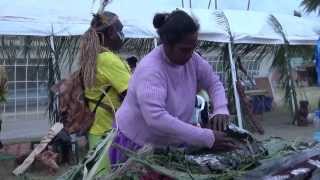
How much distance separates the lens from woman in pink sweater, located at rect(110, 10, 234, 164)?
106 inches

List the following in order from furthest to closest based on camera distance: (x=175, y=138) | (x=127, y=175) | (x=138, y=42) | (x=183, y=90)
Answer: (x=138, y=42), (x=183, y=90), (x=175, y=138), (x=127, y=175)

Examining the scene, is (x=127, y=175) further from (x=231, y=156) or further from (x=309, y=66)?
(x=309, y=66)

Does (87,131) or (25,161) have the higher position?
(87,131)

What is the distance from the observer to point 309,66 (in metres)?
19.4

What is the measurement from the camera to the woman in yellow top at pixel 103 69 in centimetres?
418

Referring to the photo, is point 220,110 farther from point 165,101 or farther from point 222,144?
point 222,144

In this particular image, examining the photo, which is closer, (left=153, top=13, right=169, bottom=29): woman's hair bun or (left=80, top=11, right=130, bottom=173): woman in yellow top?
(left=153, top=13, right=169, bottom=29): woman's hair bun

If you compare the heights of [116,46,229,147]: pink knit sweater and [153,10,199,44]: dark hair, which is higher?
[153,10,199,44]: dark hair

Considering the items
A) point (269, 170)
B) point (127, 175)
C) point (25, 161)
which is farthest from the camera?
point (25, 161)

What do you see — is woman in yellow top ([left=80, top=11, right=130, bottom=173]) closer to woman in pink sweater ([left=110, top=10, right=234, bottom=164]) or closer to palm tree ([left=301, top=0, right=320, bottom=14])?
woman in pink sweater ([left=110, top=10, right=234, bottom=164])

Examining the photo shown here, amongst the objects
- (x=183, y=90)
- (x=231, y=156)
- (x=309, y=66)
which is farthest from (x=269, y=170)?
(x=309, y=66)

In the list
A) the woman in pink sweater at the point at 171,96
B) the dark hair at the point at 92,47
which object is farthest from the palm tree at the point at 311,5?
the woman in pink sweater at the point at 171,96

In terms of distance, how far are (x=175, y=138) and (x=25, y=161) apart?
20.2ft

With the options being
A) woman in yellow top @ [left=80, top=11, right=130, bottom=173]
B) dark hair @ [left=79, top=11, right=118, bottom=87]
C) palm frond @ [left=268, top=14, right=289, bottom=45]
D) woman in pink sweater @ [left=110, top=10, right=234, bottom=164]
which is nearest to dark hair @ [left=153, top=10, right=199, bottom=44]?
woman in pink sweater @ [left=110, top=10, right=234, bottom=164]
